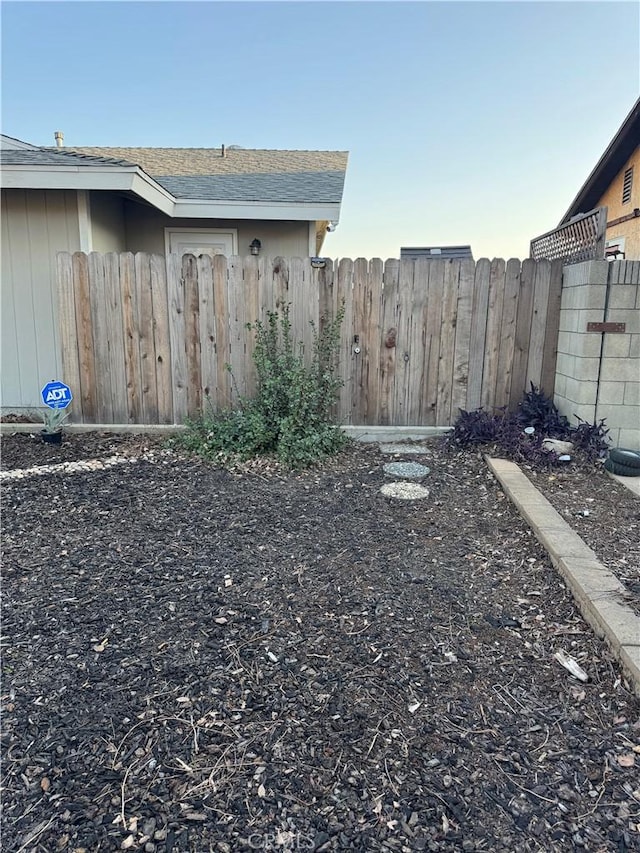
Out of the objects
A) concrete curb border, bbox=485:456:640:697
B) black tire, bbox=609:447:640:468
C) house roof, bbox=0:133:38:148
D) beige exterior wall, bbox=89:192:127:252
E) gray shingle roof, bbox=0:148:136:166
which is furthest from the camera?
house roof, bbox=0:133:38:148

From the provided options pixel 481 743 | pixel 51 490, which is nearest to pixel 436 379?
pixel 51 490

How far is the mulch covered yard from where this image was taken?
1.39 meters

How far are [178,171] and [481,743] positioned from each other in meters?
8.76

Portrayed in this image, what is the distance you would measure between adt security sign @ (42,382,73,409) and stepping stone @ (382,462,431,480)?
279 cm

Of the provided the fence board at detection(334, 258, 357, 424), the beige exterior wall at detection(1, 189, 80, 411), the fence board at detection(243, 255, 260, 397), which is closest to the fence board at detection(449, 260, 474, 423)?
the fence board at detection(334, 258, 357, 424)

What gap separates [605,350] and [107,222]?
5.38 meters

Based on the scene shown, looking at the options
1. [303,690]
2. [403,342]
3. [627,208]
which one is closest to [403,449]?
[403,342]

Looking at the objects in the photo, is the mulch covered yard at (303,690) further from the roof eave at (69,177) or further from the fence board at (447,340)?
the roof eave at (69,177)

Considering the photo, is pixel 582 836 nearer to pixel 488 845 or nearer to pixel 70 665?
pixel 488 845

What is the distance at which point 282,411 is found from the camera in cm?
473

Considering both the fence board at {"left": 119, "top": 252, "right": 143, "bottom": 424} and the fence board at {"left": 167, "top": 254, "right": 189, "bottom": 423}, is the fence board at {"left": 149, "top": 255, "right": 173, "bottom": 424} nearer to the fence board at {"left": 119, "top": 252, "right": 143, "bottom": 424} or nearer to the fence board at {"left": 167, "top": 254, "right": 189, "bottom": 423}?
the fence board at {"left": 167, "top": 254, "right": 189, "bottom": 423}

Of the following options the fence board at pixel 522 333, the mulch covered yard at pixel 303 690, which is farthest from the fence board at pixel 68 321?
the fence board at pixel 522 333

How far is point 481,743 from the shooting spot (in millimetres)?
1638

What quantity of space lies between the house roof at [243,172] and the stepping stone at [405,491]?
168 inches
